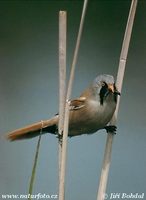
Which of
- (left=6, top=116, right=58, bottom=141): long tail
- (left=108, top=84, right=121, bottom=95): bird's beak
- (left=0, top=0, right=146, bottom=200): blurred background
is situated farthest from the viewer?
(left=0, top=0, right=146, bottom=200): blurred background

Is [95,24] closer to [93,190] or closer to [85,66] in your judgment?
[85,66]

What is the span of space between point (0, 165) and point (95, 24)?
61 centimetres

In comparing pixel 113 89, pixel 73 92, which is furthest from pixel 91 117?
pixel 73 92

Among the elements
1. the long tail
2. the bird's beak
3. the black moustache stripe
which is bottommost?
the long tail

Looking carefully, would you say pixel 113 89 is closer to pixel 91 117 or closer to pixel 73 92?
pixel 91 117

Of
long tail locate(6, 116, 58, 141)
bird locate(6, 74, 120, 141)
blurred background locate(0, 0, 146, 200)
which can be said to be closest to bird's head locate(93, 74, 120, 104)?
bird locate(6, 74, 120, 141)

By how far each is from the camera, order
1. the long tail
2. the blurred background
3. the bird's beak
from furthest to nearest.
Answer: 1. the blurred background
2. the long tail
3. the bird's beak

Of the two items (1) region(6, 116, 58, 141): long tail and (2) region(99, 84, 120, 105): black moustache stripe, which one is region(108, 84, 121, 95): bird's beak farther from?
(1) region(6, 116, 58, 141): long tail

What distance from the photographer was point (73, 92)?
1.55 metres

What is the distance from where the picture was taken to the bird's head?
2.81ft

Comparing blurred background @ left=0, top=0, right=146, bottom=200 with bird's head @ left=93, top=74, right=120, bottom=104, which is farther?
blurred background @ left=0, top=0, right=146, bottom=200

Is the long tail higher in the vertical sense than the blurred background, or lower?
lower

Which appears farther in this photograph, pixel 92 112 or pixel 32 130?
pixel 32 130

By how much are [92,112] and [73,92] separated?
23.0 inches
